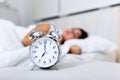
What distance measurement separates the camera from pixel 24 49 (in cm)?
104

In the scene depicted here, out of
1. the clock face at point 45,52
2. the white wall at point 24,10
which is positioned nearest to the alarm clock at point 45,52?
the clock face at point 45,52

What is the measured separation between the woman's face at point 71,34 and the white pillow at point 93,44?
0.29 ft

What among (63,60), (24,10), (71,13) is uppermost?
(24,10)

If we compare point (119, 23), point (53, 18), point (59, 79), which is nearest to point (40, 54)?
point (59, 79)

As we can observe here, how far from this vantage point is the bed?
2.28 feet

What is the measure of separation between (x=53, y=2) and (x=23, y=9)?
23.1 inches

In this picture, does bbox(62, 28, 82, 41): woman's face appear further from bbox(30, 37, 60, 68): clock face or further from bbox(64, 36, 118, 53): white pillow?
bbox(30, 37, 60, 68): clock face

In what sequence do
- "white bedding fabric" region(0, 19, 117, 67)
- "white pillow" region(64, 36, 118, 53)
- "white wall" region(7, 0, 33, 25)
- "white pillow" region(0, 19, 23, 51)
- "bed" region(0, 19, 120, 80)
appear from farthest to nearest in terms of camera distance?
"white wall" region(7, 0, 33, 25) < "white pillow" region(64, 36, 118, 53) < "white pillow" region(0, 19, 23, 51) < "white bedding fabric" region(0, 19, 117, 67) < "bed" region(0, 19, 120, 80)

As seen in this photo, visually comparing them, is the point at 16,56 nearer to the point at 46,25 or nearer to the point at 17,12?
the point at 46,25

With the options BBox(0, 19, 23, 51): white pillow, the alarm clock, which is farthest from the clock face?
BBox(0, 19, 23, 51): white pillow

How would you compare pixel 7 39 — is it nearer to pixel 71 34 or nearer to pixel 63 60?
pixel 63 60

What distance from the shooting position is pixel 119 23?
1.83 metres

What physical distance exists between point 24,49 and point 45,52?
273mm

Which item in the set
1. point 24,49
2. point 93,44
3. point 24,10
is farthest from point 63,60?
point 24,10
